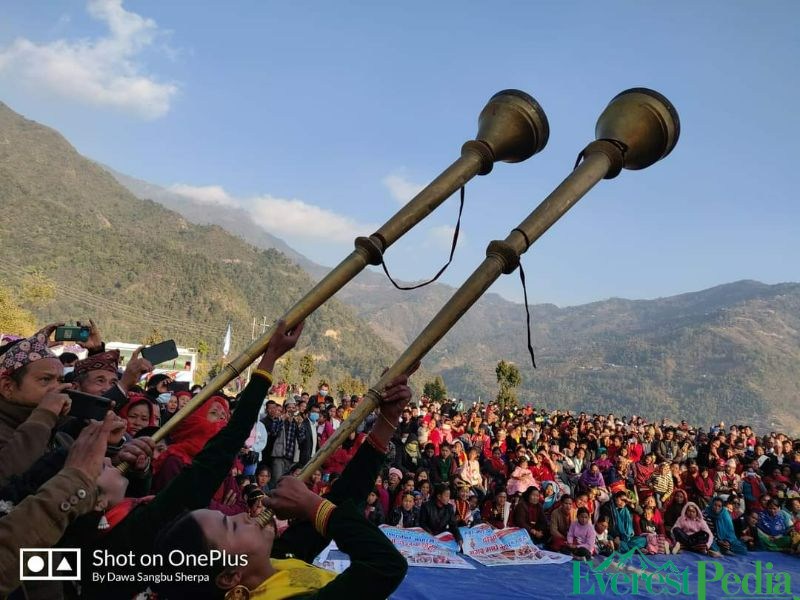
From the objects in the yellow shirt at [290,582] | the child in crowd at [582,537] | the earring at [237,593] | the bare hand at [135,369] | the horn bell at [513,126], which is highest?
the horn bell at [513,126]

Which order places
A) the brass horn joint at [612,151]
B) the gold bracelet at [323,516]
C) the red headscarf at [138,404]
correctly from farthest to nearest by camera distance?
the red headscarf at [138,404] → the brass horn joint at [612,151] → the gold bracelet at [323,516]

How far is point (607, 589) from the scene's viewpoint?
8039 millimetres

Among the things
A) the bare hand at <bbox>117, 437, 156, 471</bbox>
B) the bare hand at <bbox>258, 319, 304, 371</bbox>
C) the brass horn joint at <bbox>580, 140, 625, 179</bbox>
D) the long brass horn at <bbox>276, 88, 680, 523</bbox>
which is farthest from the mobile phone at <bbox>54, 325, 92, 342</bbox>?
the brass horn joint at <bbox>580, 140, 625, 179</bbox>

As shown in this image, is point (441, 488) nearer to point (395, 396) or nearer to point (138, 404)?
point (138, 404)

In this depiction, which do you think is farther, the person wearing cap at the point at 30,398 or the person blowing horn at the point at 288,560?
the person wearing cap at the point at 30,398

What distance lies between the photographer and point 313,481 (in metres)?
7.27

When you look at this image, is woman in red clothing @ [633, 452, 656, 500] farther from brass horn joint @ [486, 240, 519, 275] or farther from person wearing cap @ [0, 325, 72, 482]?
person wearing cap @ [0, 325, 72, 482]

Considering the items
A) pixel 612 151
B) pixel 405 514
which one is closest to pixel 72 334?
pixel 612 151

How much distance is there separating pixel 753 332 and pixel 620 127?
677 feet

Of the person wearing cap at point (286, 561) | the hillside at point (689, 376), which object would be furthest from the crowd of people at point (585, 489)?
the hillside at point (689, 376)

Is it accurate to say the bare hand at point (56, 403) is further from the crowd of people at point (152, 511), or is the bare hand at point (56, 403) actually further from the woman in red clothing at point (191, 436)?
the woman in red clothing at point (191, 436)

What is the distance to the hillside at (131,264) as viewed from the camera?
84500 millimetres

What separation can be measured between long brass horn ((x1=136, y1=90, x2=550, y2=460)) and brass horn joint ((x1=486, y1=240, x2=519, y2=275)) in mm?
439

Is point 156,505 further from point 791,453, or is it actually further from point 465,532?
point 791,453
